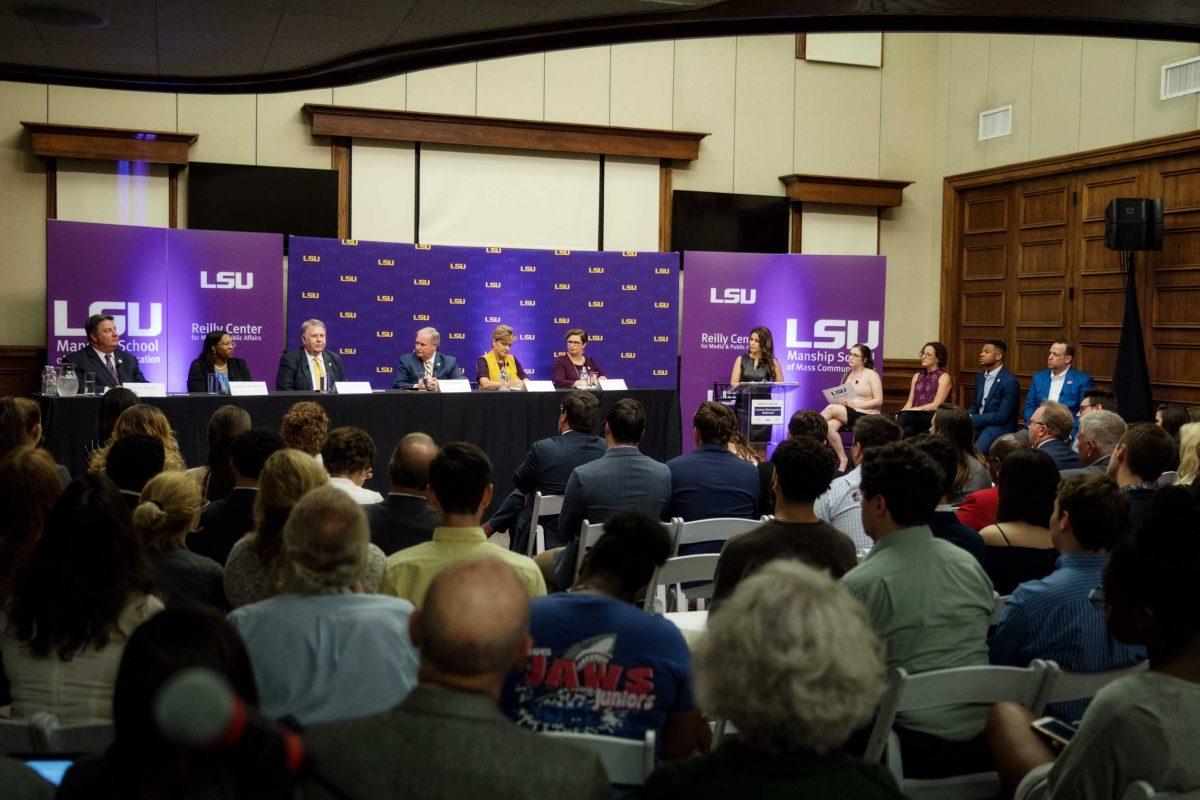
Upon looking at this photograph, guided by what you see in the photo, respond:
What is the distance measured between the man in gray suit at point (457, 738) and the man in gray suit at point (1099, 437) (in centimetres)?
415

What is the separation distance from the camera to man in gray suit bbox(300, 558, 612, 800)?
50.3 inches

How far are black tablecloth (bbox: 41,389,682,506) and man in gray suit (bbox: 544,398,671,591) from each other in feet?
7.65

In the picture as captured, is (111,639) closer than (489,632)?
No

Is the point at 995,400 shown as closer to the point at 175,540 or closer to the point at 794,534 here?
the point at 794,534

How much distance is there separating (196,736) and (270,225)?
30.8ft

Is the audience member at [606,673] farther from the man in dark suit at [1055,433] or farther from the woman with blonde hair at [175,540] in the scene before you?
the man in dark suit at [1055,433]

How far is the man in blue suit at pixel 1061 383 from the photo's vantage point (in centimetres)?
867

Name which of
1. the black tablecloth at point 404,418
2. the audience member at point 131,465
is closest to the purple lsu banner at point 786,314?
the black tablecloth at point 404,418

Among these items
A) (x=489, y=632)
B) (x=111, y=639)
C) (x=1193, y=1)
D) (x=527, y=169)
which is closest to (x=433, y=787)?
(x=489, y=632)

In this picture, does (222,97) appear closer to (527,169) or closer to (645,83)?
(527,169)

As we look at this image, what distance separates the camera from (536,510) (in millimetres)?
4742

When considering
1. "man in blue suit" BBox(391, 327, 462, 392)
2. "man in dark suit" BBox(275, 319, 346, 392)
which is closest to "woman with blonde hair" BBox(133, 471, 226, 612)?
"man in dark suit" BBox(275, 319, 346, 392)

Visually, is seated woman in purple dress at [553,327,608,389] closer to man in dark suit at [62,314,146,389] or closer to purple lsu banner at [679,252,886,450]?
purple lsu banner at [679,252,886,450]

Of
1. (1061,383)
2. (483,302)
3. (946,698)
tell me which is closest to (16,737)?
(946,698)
